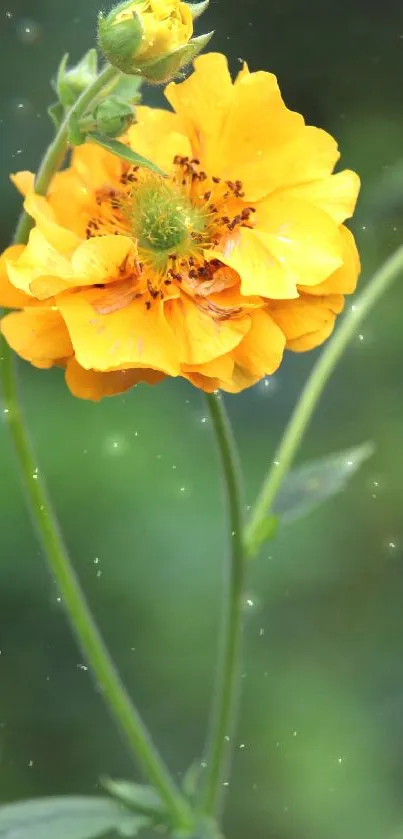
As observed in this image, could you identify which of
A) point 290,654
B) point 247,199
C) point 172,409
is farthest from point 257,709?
point 247,199

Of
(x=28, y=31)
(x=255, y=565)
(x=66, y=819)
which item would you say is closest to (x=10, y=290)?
(x=66, y=819)

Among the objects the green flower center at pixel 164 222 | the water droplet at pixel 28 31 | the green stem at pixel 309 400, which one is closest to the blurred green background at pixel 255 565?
the water droplet at pixel 28 31

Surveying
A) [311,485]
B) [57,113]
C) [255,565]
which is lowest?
[255,565]

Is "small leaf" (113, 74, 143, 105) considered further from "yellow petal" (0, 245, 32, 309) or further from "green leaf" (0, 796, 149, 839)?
"green leaf" (0, 796, 149, 839)

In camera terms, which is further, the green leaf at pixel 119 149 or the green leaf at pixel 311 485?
the green leaf at pixel 311 485

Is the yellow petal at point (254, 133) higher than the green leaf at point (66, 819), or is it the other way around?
the yellow petal at point (254, 133)

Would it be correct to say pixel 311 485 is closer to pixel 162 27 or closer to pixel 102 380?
pixel 102 380

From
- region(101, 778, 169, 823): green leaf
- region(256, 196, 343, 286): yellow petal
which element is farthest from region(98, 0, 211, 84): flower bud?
region(101, 778, 169, 823): green leaf

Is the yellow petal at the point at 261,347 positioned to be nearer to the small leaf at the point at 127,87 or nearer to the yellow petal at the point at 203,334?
the yellow petal at the point at 203,334
